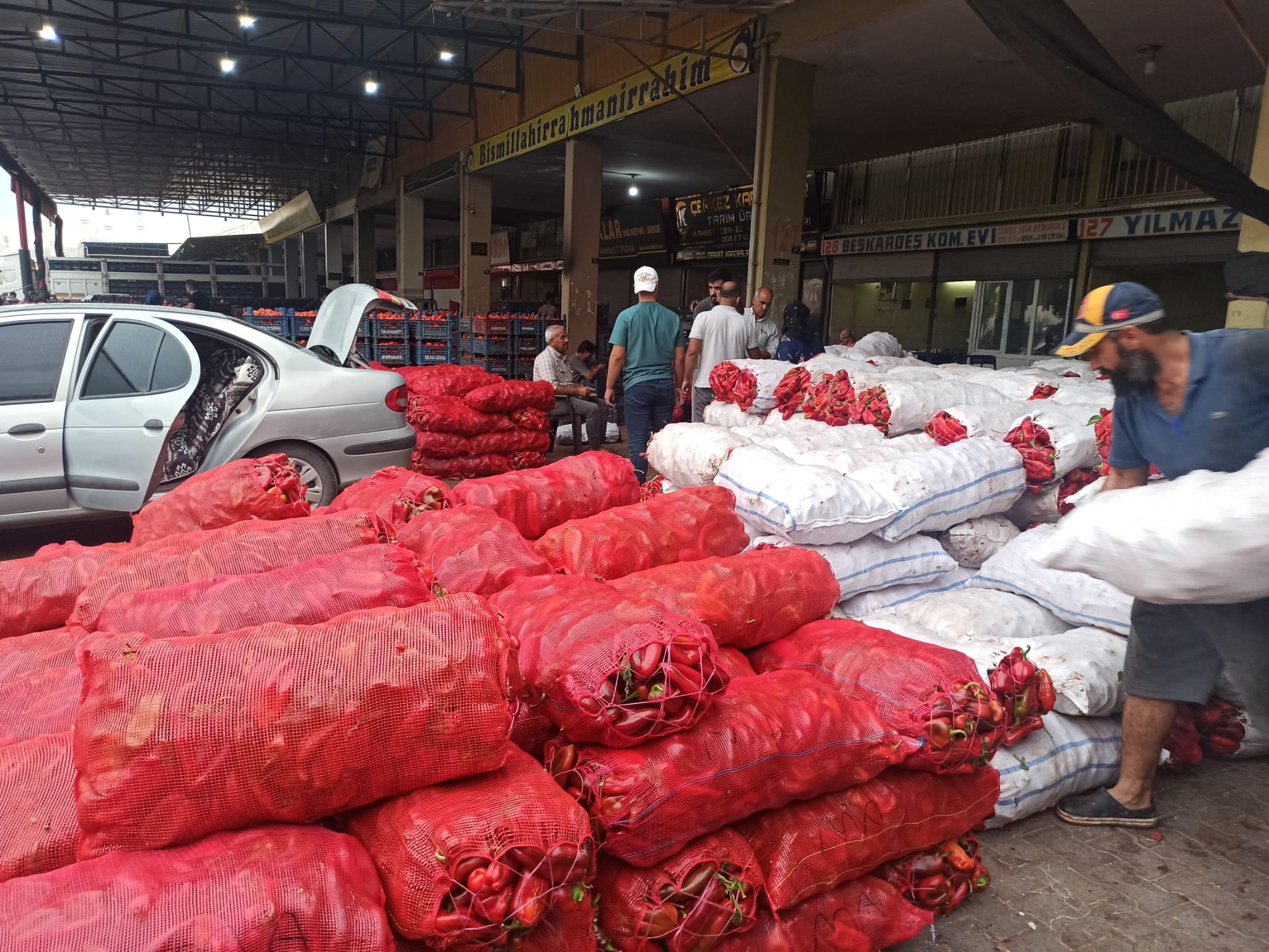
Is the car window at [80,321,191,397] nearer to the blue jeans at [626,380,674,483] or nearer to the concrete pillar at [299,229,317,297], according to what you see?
the blue jeans at [626,380,674,483]

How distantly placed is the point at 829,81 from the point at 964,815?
993cm

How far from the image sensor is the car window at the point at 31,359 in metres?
5.02

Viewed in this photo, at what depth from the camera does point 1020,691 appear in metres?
2.65

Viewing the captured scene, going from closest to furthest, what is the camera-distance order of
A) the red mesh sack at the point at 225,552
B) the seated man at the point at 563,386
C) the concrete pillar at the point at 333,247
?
1. the red mesh sack at the point at 225,552
2. the seated man at the point at 563,386
3. the concrete pillar at the point at 333,247

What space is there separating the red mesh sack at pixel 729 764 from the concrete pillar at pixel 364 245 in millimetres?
24834

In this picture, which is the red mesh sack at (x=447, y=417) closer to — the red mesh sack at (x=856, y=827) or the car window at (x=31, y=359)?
the car window at (x=31, y=359)

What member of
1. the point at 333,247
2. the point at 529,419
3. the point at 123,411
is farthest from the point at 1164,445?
the point at 333,247

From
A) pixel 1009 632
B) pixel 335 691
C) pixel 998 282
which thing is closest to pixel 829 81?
pixel 998 282

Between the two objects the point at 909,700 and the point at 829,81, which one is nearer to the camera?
the point at 909,700

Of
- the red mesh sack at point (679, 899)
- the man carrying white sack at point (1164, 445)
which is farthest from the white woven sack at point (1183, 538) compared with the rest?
the red mesh sack at point (679, 899)

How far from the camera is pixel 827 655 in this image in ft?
8.55

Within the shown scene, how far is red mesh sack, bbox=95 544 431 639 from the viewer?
2.12m

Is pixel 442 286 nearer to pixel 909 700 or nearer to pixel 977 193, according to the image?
pixel 977 193

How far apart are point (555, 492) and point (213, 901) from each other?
2.35m
